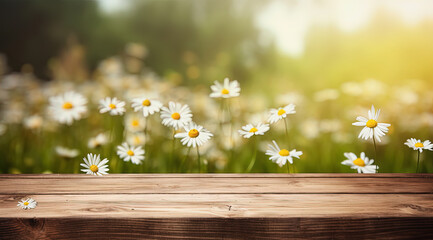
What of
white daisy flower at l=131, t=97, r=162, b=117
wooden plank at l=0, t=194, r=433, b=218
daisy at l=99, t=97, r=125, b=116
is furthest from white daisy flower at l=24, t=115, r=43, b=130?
wooden plank at l=0, t=194, r=433, b=218

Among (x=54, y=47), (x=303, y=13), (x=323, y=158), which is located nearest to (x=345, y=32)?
(x=303, y=13)

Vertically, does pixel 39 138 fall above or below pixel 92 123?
→ below

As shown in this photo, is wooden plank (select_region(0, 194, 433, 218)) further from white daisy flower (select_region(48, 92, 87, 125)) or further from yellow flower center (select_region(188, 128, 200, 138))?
white daisy flower (select_region(48, 92, 87, 125))

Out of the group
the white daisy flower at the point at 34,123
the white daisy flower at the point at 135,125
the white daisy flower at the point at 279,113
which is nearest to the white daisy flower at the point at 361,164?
the white daisy flower at the point at 279,113

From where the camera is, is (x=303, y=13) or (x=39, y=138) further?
(x=303, y=13)

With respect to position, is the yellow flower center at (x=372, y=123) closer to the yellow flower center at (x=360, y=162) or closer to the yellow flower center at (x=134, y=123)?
the yellow flower center at (x=360, y=162)

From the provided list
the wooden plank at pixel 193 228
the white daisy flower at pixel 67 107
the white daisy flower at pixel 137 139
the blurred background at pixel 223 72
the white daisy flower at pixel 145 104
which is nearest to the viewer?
the wooden plank at pixel 193 228

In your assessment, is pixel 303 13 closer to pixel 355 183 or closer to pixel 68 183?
pixel 355 183
